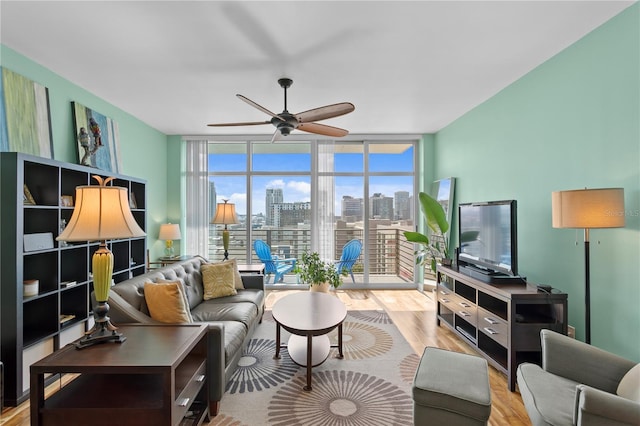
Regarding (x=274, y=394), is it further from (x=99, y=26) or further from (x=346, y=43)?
(x=99, y=26)

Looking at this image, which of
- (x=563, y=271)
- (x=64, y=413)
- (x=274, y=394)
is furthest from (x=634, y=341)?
(x=64, y=413)

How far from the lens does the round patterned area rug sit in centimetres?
199

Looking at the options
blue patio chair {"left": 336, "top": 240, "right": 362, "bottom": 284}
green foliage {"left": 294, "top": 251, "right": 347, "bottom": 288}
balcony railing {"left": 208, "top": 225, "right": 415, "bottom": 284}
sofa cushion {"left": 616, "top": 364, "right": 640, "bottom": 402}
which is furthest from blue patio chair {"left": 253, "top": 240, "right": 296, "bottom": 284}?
sofa cushion {"left": 616, "top": 364, "right": 640, "bottom": 402}

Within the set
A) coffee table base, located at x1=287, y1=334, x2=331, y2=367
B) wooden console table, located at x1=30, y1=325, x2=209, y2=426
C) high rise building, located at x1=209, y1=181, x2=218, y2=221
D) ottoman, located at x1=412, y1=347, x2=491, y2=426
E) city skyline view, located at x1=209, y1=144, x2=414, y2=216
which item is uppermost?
city skyline view, located at x1=209, y1=144, x2=414, y2=216

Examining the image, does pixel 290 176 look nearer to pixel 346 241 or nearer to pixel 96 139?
pixel 346 241

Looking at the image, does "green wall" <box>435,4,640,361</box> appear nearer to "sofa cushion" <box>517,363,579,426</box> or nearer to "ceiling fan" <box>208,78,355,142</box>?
"sofa cushion" <box>517,363,579,426</box>

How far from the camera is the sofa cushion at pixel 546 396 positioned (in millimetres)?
1408

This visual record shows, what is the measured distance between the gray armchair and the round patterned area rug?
807 mm

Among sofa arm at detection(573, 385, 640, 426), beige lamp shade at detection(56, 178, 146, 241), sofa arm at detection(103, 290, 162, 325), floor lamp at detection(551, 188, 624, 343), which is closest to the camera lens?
sofa arm at detection(573, 385, 640, 426)

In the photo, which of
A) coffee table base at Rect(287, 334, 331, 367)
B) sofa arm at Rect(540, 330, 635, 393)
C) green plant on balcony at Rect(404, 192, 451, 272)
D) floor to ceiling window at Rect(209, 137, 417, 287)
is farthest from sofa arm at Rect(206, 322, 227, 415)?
floor to ceiling window at Rect(209, 137, 417, 287)

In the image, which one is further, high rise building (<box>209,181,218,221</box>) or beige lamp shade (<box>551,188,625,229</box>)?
high rise building (<box>209,181,218,221</box>)

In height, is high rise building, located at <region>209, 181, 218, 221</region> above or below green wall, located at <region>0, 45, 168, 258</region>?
below

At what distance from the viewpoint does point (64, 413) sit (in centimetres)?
140

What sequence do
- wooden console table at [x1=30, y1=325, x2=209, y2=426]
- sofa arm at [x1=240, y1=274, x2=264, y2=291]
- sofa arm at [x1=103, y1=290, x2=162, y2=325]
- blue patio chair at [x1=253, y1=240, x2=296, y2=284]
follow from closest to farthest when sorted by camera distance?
wooden console table at [x1=30, y1=325, x2=209, y2=426] → sofa arm at [x1=103, y1=290, x2=162, y2=325] → sofa arm at [x1=240, y1=274, x2=264, y2=291] → blue patio chair at [x1=253, y1=240, x2=296, y2=284]
